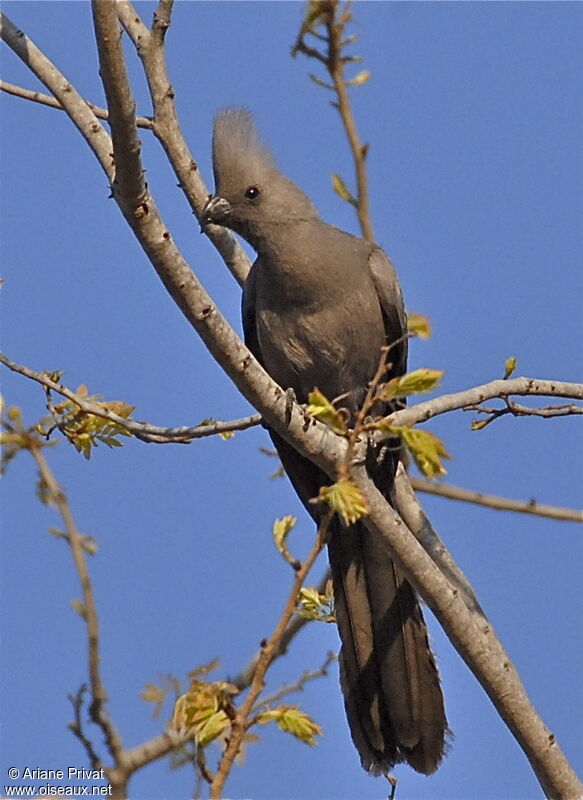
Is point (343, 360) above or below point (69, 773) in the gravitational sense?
above

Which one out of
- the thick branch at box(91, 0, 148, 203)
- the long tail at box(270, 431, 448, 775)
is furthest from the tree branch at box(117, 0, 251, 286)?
the thick branch at box(91, 0, 148, 203)

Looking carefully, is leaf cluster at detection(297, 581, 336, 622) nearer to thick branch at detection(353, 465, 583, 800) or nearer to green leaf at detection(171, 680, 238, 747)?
thick branch at detection(353, 465, 583, 800)

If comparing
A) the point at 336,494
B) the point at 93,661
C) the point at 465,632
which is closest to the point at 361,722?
the point at 465,632

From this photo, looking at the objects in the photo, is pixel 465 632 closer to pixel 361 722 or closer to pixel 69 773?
pixel 361 722

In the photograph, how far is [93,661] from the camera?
3064 mm

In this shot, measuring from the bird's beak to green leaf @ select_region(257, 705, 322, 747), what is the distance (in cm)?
305

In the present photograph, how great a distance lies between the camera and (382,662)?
515 cm

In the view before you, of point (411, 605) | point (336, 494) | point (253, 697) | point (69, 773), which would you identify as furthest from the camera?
point (411, 605)

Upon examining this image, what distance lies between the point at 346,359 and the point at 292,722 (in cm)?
266

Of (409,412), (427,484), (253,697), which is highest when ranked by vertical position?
(427,484)

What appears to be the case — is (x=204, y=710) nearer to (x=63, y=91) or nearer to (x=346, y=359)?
(x=63, y=91)

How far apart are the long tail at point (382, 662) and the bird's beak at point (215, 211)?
1550 millimetres

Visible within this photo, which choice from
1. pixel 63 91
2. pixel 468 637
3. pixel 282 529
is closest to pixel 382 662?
pixel 468 637

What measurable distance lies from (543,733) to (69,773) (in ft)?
5.40
